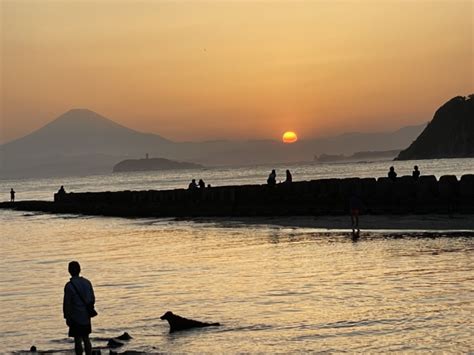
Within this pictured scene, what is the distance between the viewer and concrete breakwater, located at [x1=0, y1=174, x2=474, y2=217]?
129ft

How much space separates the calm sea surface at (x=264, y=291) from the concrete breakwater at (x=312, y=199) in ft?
19.3

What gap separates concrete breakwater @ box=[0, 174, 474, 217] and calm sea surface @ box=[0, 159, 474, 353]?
589 cm

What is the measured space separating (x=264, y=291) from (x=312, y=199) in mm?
Answer: 24479

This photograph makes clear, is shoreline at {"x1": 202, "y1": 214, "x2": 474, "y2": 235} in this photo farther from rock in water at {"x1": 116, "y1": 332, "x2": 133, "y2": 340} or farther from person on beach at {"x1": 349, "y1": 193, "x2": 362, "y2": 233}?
rock in water at {"x1": 116, "y1": 332, "x2": 133, "y2": 340}

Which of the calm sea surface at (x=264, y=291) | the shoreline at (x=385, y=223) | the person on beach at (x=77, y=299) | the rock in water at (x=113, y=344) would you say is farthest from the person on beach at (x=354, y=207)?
the person on beach at (x=77, y=299)

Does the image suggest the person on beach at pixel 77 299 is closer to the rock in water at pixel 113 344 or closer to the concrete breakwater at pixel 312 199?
the rock in water at pixel 113 344

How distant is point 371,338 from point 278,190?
33213 millimetres

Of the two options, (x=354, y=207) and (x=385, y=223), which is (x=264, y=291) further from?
(x=385, y=223)

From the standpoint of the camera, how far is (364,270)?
23.5 m

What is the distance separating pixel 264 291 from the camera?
21.1 metres

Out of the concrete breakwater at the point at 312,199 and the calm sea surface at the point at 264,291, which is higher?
the concrete breakwater at the point at 312,199

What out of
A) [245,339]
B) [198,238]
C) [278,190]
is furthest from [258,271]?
[278,190]

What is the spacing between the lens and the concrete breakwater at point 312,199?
3925cm

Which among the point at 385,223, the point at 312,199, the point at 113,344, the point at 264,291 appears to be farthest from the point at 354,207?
the point at 113,344
